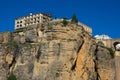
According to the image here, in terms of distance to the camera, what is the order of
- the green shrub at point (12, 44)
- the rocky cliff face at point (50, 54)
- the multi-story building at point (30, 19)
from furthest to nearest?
1. the multi-story building at point (30, 19)
2. the green shrub at point (12, 44)
3. the rocky cliff face at point (50, 54)

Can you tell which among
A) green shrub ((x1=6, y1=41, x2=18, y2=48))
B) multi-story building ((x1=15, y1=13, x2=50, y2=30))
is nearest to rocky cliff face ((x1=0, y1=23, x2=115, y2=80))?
green shrub ((x1=6, y1=41, x2=18, y2=48))

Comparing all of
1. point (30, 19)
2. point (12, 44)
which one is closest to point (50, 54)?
point (12, 44)

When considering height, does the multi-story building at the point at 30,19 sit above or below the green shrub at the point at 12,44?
above

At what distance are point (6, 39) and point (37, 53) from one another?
753 cm

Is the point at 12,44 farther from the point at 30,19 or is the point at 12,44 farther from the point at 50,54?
the point at 30,19

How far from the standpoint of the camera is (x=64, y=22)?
4888 cm

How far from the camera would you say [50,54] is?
155 feet

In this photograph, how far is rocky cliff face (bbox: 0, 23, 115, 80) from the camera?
1838 inches

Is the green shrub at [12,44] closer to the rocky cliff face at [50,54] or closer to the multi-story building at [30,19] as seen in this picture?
the rocky cliff face at [50,54]

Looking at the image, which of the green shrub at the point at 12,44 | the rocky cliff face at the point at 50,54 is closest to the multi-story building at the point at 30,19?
the green shrub at the point at 12,44

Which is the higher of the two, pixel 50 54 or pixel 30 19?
pixel 30 19

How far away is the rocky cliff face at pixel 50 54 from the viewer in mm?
46688

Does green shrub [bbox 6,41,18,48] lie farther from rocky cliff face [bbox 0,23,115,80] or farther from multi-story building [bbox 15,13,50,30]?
multi-story building [bbox 15,13,50,30]

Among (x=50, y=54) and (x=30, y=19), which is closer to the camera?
(x=50, y=54)
